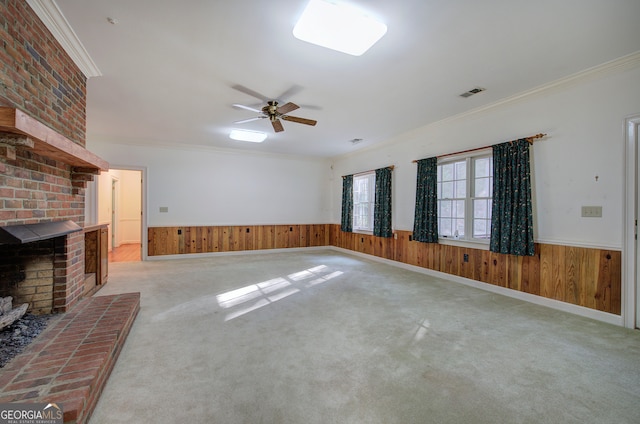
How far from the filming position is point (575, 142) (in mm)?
3158

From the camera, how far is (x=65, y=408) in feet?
4.37

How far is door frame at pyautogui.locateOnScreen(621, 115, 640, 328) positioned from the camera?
2.73 m

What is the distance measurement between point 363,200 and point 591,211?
14.1 feet

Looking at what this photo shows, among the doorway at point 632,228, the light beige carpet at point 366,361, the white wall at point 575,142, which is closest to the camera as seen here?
the light beige carpet at point 366,361

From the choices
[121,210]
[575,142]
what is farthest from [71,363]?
[121,210]

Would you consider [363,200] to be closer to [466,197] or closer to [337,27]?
[466,197]

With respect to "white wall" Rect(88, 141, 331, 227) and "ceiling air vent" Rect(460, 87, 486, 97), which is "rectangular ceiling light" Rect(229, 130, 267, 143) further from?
"ceiling air vent" Rect(460, 87, 486, 97)

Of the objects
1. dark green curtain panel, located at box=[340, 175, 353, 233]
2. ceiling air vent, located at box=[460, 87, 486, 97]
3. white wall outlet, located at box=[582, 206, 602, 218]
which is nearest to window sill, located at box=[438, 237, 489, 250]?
white wall outlet, located at box=[582, 206, 602, 218]

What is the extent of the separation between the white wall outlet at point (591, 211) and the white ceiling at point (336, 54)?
4.92 feet

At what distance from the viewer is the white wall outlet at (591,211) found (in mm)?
2990

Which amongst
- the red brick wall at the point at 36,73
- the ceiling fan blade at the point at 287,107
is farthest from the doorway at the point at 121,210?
the ceiling fan blade at the point at 287,107

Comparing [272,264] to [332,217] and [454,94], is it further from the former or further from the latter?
[454,94]

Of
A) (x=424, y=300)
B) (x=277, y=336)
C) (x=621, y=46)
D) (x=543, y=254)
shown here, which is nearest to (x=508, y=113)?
(x=621, y=46)

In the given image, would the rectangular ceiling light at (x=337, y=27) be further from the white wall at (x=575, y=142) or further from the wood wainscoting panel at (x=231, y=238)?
the wood wainscoting panel at (x=231, y=238)
